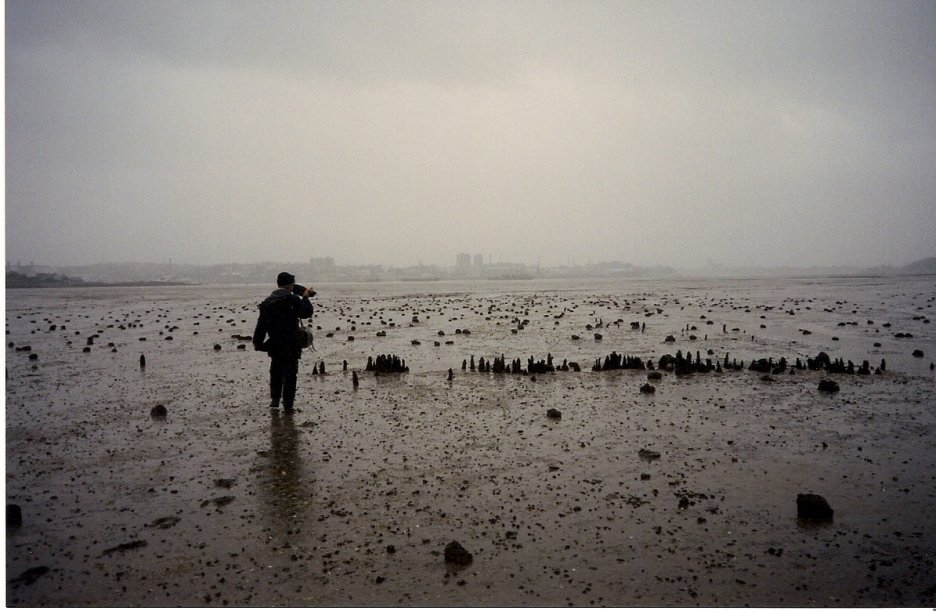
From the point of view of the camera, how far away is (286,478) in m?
6.94

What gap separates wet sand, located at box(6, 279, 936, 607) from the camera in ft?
15.2

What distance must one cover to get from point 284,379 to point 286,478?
3.69 meters

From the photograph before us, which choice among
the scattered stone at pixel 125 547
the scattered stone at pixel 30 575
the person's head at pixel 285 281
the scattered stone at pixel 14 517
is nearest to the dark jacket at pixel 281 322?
the person's head at pixel 285 281

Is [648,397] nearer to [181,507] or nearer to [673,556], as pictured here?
[673,556]

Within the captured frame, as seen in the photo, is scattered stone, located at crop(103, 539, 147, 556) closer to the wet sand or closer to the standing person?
the wet sand

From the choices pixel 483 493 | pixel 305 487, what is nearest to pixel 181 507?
pixel 305 487

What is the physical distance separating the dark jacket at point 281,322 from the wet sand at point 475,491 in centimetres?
132

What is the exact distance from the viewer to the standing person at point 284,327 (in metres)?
9.90

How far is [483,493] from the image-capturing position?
21.2ft

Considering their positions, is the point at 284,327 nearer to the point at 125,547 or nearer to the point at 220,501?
the point at 220,501

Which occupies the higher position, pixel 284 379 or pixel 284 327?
pixel 284 327

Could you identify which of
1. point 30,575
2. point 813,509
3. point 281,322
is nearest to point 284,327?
point 281,322

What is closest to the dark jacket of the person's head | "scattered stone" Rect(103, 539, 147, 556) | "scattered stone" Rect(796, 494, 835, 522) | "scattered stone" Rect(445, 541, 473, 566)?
the person's head

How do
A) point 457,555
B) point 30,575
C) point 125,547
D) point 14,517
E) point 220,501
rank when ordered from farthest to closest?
point 220,501, point 14,517, point 125,547, point 457,555, point 30,575
